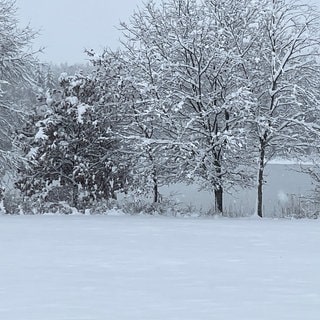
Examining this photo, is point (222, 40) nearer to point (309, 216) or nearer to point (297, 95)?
point (297, 95)

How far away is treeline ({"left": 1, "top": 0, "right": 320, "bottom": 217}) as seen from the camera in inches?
803

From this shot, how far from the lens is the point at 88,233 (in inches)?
496

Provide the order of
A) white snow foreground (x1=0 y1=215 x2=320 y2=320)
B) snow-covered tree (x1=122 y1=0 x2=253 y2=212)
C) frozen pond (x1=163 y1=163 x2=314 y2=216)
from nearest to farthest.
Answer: white snow foreground (x1=0 y1=215 x2=320 y2=320) < snow-covered tree (x1=122 y1=0 x2=253 y2=212) < frozen pond (x1=163 y1=163 x2=314 y2=216)

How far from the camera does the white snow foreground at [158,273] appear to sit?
5.89 meters

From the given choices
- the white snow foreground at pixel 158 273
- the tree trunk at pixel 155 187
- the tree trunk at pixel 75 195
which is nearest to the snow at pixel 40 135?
the tree trunk at pixel 75 195

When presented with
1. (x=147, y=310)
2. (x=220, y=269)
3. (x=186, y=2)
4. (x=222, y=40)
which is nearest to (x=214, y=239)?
(x=220, y=269)

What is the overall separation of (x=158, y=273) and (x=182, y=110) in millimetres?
13700

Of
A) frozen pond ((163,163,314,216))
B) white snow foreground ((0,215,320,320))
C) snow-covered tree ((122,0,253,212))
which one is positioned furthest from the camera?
frozen pond ((163,163,314,216))

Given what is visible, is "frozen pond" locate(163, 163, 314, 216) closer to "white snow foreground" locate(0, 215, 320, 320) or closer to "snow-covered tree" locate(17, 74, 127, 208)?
"snow-covered tree" locate(17, 74, 127, 208)

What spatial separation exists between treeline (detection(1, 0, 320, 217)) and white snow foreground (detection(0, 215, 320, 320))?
24.3 feet

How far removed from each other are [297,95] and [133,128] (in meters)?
5.93

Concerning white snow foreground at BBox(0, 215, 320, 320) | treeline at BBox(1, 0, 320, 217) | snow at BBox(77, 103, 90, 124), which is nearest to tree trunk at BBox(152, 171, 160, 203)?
treeline at BBox(1, 0, 320, 217)

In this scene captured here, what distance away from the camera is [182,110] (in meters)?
21.2

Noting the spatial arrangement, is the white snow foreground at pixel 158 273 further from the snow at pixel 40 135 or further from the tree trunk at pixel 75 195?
the tree trunk at pixel 75 195
